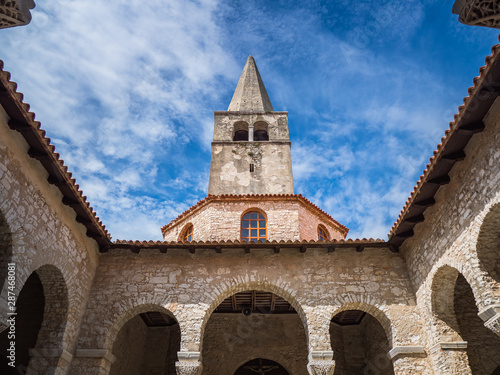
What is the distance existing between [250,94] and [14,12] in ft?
51.2

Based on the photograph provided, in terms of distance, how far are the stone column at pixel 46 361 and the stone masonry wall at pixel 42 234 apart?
2cm

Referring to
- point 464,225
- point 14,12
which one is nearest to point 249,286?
point 464,225

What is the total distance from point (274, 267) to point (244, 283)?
86 cm

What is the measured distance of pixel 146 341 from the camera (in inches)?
499

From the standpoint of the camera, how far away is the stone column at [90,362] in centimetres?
842

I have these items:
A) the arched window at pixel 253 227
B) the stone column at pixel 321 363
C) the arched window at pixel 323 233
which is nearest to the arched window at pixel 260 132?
the arched window at pixel 253 227

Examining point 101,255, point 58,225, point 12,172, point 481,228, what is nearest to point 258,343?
point 101,255

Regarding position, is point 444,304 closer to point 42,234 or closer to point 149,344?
point 42,234

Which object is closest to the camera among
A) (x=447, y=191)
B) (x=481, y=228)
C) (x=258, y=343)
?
(x=481, y=228)

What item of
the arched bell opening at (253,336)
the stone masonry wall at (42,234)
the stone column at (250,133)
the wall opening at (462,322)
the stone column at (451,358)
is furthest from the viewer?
the stone column at (250,133)

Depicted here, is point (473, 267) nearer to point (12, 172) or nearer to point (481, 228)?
point (481, 228)

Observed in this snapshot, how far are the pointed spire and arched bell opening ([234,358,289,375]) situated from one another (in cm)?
1081

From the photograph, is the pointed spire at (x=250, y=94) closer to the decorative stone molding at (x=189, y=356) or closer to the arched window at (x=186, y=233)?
the arched window at (x=186, y=233)

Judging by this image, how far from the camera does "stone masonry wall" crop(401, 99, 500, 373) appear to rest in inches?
246
